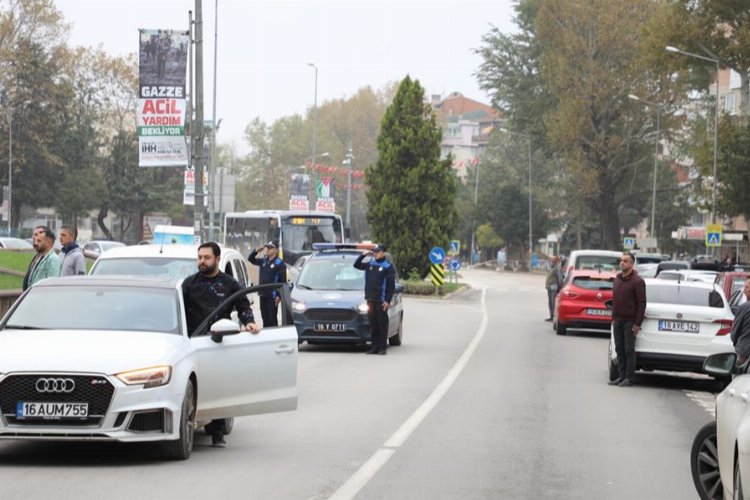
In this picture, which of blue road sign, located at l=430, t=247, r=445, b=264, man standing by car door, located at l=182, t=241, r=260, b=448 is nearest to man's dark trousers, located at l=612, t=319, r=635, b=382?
man standing by car door, located at l=182, t=241, r=260, b=448

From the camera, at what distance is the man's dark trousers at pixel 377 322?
78.3 feet

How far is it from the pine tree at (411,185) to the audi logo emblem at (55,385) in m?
46.6

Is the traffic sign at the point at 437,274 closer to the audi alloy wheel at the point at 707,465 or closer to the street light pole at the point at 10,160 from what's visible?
the street light pole at the point at 10,160

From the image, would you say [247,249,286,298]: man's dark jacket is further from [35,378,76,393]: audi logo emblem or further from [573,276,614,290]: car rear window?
[35,378,76,393]: audi logo emblem

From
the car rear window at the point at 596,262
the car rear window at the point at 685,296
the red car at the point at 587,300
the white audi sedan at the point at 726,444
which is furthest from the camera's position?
the car rear window at the point at 596,262

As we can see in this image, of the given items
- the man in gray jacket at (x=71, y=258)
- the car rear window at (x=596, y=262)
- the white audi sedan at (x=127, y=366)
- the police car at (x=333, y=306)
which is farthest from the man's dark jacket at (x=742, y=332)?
the car rear window at (x=596, y=262)

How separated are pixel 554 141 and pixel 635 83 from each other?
15.3ft

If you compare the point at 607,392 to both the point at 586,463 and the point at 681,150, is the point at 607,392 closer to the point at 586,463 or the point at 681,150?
the point at 586,463

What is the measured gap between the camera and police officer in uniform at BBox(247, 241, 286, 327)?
23461 millimetres

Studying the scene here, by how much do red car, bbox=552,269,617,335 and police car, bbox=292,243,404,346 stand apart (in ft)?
22.1

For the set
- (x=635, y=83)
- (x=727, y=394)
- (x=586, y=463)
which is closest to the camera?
(x=727, y=394)

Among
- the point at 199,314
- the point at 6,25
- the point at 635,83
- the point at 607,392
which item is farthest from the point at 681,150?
the point at 199,314

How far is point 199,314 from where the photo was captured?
12.6 metres

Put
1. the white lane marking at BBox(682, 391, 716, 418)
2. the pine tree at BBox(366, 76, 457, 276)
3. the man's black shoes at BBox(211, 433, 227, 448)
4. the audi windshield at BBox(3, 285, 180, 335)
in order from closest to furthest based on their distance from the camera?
1. the audi windshield at BBox(3, 285, 180, 335)
2. the man's black shoes at BBox(211, 433, 227, 448)
3. the white lane marking at BBox(682, 391, 716, 418)
4. the pine tree at BBox(366, 76, 457, 276)
